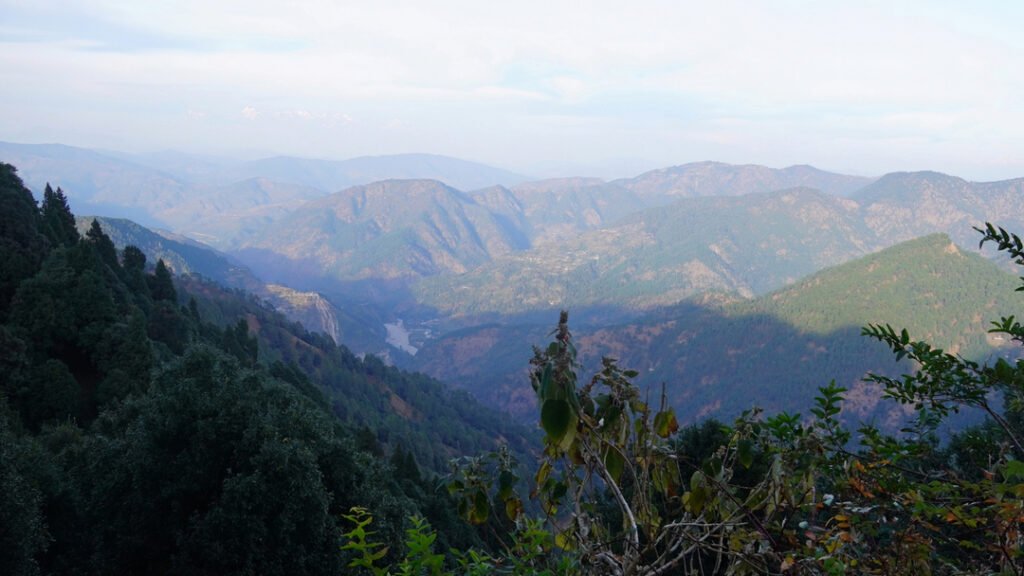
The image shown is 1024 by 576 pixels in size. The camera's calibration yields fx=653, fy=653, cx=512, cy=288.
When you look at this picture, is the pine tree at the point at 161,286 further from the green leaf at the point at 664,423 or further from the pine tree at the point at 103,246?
the green leaf at the point at 664,423

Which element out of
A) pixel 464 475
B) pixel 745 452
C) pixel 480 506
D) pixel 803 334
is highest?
pixel 745 452

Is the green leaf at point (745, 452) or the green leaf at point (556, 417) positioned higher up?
the green leaf at point (556, 417)

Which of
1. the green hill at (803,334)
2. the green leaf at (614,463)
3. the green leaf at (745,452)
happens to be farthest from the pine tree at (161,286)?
the green hill at (803,334)

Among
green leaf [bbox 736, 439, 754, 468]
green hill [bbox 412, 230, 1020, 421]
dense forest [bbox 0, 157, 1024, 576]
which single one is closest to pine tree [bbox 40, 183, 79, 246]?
dense forest [bbox 0, 157, 1024, 576]

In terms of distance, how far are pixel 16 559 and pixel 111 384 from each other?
14.0 metres

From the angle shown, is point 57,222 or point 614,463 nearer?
point 614,463

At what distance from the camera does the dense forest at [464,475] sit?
3836 mm

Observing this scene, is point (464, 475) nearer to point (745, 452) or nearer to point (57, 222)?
point (745, 452)

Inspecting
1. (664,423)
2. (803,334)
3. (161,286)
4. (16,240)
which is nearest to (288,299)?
(161,286)

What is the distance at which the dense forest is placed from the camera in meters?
3.84

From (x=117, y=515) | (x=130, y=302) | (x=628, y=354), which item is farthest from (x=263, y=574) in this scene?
(x=628, y=354)

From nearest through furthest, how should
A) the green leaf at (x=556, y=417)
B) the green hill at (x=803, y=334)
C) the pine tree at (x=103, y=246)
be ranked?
the green leaf at (x=556, y=417) → the pine tree at (x=103, y=246) → the green hill at (x=803, y=334)

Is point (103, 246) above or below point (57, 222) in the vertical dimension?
below

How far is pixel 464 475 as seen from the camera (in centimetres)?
452
